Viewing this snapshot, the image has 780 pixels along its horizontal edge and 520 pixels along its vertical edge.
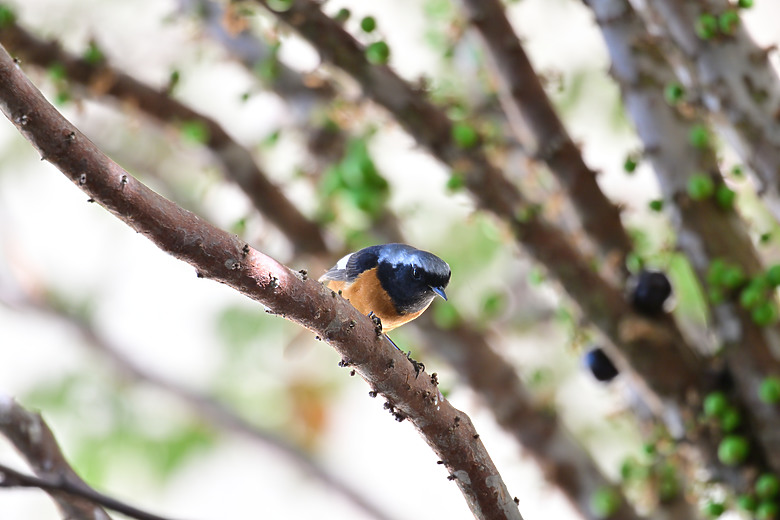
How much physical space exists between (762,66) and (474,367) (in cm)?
145

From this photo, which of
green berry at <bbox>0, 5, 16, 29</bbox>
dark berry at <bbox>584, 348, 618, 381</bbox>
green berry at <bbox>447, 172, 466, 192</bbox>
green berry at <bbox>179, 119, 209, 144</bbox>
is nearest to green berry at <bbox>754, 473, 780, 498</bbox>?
dark berry at <bbox>584, 348, 618, 381</bbox>

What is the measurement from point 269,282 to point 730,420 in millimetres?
1868

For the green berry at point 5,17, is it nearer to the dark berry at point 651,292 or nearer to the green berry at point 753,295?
the dark berry at point 651,292

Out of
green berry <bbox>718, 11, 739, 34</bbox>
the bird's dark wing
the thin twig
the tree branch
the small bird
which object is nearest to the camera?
the thin twig

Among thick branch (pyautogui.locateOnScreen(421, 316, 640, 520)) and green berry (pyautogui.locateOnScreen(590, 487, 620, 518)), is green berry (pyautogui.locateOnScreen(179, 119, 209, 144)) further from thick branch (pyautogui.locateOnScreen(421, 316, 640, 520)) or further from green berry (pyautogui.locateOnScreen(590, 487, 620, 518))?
green berry (pyautogui.locateOnScreen(590, 487, 620, 518))

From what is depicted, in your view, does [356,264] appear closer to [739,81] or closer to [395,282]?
[395,282]

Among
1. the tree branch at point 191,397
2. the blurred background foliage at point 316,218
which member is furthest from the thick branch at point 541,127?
the tree branch at point 191,397

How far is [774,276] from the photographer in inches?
90.1

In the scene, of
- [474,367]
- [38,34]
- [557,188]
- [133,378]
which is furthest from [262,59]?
[133,378]

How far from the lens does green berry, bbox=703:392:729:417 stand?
243 cm

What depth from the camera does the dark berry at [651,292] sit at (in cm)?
249

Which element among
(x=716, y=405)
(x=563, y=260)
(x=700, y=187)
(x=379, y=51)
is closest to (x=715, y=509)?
(x=716, y=405)

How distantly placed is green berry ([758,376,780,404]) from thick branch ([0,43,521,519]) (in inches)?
47.7

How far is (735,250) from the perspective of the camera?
248 centimetres
